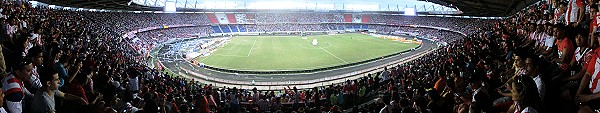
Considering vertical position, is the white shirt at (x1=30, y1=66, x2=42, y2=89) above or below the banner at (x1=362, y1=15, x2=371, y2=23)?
above

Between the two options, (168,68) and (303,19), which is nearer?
(168,68)

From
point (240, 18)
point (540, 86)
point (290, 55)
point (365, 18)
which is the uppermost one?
point (240, 18)

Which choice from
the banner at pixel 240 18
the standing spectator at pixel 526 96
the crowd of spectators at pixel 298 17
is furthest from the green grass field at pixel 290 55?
the crowd of spectators at pixel 298 17

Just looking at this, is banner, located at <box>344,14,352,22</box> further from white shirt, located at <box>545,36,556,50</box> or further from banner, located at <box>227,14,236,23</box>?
white shirt, located at <box>545,36,556,50</box>

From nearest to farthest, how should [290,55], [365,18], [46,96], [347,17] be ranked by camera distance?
[46,96] < [290,55] < [365,18] < [347,17]

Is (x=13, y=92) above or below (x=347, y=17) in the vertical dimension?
above

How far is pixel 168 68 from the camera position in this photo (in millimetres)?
31125

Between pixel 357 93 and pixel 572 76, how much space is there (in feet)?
33.6

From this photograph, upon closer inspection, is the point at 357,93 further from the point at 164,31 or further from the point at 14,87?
the point at 164,31

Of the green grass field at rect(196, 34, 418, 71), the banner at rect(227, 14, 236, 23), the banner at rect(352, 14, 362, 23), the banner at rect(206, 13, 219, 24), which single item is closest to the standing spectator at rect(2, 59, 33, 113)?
the green grass field at rect(196, 34, 418, 71)

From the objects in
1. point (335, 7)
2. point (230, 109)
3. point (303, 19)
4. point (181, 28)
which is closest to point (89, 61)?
point (230, 109)

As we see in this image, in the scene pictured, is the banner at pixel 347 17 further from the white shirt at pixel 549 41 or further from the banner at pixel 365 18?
the white shirt at pixel 549 41

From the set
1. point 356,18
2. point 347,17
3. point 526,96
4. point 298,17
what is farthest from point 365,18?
point 526,96

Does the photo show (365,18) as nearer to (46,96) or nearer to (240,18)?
(240,18)
